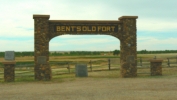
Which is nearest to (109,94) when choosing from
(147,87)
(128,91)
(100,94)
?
(100,94)

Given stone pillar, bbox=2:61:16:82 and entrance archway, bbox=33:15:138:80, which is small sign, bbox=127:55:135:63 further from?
stone pillar, bbox=2:61:16:82

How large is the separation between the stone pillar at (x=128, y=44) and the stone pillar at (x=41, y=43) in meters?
5.50

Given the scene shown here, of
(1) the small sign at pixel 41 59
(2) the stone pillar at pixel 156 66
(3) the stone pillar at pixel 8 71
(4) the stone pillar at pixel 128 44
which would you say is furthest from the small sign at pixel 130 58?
(3) the stone pillar at pixel 8 71

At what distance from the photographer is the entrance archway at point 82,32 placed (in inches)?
818

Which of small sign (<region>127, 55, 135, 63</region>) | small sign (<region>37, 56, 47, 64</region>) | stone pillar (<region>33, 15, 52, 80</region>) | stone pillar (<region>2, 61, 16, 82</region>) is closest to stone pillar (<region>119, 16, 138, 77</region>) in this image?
small sign (<region>127, 55, 135, 63</region>)

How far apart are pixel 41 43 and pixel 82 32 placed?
3.03m

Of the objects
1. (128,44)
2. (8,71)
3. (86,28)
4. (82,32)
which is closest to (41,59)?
(8,71)

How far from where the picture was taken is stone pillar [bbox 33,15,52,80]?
67.9 ft

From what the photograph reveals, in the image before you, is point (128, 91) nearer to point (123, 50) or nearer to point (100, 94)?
point (100, 94)

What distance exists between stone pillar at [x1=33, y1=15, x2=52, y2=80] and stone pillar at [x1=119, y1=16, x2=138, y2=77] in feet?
18.0

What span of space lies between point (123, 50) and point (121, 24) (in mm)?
1925

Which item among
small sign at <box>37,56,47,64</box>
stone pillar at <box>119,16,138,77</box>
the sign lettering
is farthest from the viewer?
stone pillar at <box>119,16,138,77</box>

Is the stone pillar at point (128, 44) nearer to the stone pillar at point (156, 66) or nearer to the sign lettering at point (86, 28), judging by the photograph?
the sign lettering at point (86, 28)

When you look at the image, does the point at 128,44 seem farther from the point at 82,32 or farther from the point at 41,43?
the point at 41,43
